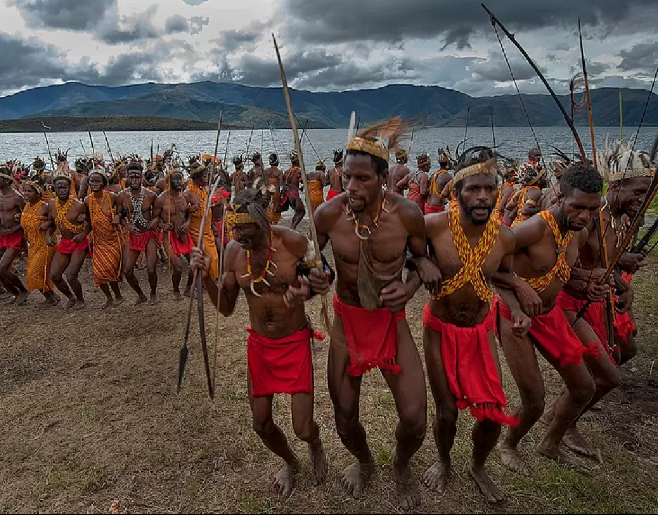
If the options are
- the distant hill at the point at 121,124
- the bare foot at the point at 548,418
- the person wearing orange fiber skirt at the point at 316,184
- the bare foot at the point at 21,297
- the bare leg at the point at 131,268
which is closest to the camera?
the bare foot at the point at 548,418

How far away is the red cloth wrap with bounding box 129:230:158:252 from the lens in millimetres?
8180

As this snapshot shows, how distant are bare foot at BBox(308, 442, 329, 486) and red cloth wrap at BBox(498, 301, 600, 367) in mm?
1736

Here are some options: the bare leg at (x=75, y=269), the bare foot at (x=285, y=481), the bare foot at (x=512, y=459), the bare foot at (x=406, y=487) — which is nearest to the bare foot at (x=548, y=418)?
the bare foot at (x=512, y=459)

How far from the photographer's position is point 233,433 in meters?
4.42

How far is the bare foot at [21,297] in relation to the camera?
841 centimetres

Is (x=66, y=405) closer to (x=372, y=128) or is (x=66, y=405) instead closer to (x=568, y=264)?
(x=372, y=128)

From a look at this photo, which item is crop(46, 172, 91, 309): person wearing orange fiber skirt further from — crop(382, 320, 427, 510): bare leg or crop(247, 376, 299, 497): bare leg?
crop(382, 320, 427, 510): bare leg

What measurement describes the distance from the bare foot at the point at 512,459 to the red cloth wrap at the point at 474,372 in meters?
0.79

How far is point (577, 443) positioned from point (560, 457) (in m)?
0.26

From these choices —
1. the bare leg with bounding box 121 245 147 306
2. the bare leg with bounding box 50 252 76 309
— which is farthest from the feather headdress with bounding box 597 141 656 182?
the bare leg with bounding box 50 252 76 309

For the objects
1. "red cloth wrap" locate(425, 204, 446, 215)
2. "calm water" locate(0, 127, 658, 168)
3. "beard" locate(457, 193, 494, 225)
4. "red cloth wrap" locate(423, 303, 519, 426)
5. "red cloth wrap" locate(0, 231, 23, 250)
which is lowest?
"red cloth wrap" locate(423, 303, 519, 426)

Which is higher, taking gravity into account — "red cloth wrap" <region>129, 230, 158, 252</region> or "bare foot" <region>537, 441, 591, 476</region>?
"red cloth wrap" <region>129, 230, 158, 252</region>

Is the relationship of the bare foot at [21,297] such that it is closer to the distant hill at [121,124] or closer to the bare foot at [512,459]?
the bare foot at [512,459]

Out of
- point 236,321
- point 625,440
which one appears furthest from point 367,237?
point 236,321
